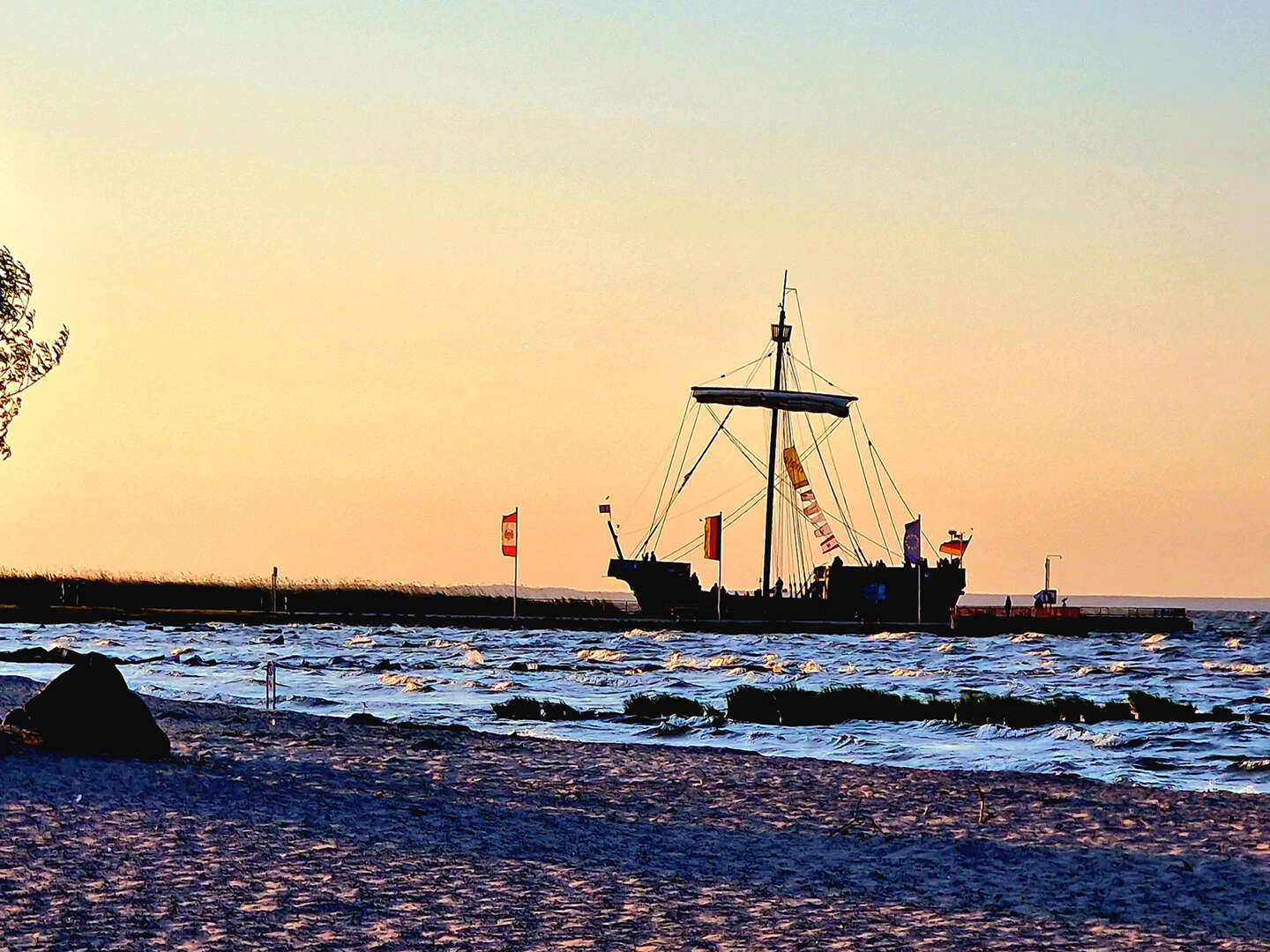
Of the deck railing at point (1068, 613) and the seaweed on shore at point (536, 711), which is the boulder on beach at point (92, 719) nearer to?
the seaweed on shore at point (536, 711)

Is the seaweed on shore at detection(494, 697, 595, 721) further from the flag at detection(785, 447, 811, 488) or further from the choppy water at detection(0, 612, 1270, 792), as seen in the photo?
the flag at detection(785, 447, 811, 488)

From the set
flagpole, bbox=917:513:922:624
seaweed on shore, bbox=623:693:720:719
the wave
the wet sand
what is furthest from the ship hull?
the wet sand

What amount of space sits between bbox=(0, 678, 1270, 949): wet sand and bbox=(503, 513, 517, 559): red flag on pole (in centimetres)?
5204

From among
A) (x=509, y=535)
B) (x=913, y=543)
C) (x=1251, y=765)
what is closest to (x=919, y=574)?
(x=913, y=543)

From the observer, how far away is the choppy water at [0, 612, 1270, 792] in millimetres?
21312

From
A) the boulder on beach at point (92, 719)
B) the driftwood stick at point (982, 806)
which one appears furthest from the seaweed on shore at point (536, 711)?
the driftwood stick at point (982, 806)

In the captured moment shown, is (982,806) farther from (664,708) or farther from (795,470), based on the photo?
(795,470)

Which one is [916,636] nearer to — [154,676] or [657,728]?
[154,676]

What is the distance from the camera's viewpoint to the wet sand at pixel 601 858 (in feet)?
31.2

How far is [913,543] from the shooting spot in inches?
2963

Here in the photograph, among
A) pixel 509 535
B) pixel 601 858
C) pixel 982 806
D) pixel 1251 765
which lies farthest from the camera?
pixel 509 535

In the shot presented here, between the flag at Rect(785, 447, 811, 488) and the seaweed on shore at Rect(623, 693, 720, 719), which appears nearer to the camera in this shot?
the seaweed on shore at Rect(623, 693, 720, 719)

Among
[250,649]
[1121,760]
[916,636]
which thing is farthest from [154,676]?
[916,636]

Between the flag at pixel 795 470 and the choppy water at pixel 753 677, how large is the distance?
14.0 m
